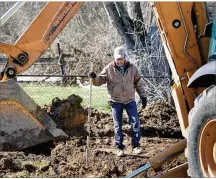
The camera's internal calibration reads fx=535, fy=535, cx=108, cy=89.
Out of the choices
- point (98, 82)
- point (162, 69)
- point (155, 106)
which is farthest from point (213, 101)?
point (162, 69)

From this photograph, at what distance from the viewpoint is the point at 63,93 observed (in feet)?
47.3

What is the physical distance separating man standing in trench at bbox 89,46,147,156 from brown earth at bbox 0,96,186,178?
30cm

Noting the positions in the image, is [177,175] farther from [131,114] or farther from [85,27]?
[85,27]

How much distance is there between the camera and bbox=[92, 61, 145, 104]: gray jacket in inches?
300

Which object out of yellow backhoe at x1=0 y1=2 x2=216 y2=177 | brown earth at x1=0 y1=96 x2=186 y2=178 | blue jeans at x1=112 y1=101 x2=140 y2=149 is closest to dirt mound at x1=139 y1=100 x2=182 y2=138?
brown earth at x1=0 y1=96 x2=186 y2=178

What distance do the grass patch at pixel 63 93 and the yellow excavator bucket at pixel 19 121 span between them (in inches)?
161

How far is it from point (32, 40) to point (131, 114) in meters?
1.79

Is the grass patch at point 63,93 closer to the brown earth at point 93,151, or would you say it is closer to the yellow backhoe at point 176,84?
the brown earth at point 93,151

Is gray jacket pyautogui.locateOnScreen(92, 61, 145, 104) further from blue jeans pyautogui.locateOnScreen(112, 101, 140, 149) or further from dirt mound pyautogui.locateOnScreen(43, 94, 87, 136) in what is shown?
dirt mound pyautogui.locateOnScreen(43, 94, 87, 136)

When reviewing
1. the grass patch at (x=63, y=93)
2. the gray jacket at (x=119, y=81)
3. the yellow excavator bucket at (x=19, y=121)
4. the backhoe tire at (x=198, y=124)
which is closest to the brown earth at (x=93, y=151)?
the yellow excavator bucket at (x=19, y=121)

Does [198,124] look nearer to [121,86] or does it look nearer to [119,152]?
[121,86]

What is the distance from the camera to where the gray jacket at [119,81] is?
763 cm

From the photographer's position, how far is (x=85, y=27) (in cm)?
2016

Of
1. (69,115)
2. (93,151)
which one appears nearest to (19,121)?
(69,115)
